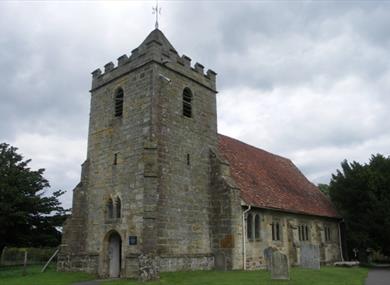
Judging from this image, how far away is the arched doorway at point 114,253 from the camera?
20.0 meters

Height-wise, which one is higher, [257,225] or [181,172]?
[181,172]

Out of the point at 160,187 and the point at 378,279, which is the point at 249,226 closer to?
the point at 160,187

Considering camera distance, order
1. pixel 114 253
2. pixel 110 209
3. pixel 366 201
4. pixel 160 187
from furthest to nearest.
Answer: pixel 366 201
pixel 110 209
pixel 114 253
pixel 160 187

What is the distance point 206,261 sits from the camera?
67.4ft

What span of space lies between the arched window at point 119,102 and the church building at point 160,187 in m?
0.06

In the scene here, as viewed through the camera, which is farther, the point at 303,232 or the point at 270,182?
the point at 270,182

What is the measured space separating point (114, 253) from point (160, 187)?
15.1 ft

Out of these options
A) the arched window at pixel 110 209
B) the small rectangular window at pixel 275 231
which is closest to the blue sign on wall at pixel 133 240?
the arched window at pixel 110 209

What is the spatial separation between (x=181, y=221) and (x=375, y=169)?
18.0 metres

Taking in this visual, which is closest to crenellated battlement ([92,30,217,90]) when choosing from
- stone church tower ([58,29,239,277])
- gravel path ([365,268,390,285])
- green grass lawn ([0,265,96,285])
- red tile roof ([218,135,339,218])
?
stone church tower ([58,29,239,277])

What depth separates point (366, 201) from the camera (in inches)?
1156

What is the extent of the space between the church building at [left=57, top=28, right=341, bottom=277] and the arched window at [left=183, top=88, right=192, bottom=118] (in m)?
0.06

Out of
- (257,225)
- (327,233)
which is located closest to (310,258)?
(257,225)

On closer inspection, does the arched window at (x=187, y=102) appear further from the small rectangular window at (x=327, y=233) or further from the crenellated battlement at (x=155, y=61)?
the small rectangular window at (x=327, y=233)
